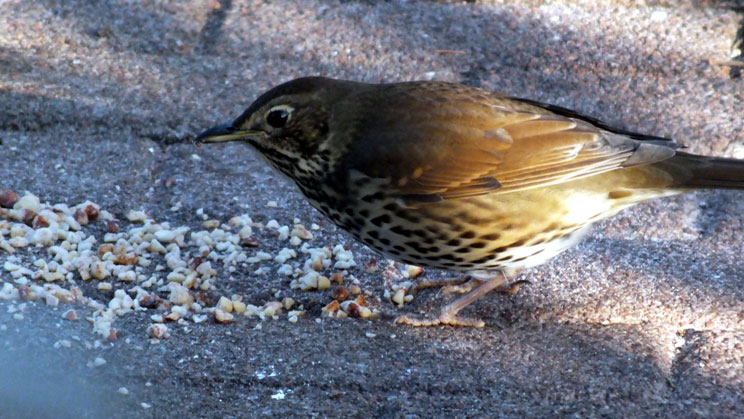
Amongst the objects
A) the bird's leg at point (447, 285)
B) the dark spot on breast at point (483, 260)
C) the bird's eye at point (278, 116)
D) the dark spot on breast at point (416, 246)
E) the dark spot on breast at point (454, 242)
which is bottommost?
the bird's leg at point (447, 285)

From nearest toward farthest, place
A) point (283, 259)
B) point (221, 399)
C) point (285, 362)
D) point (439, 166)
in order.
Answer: point (221, 399)
point (285, 362)
point (439, 166)
point (283, 259)

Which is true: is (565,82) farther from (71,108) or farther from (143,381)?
(143,381)

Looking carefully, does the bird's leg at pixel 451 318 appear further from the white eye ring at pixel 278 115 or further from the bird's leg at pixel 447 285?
the white eye ring at pixel 278 115

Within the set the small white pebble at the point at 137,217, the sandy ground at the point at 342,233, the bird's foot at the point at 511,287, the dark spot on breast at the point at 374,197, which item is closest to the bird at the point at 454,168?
the dark spot on breast at the point at 374,197

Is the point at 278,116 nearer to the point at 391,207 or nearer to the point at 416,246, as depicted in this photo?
the point at 391,207

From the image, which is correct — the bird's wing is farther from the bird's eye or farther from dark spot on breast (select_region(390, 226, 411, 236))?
the bird's eye

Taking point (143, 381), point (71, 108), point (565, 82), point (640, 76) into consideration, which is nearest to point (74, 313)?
point (143, 381)
